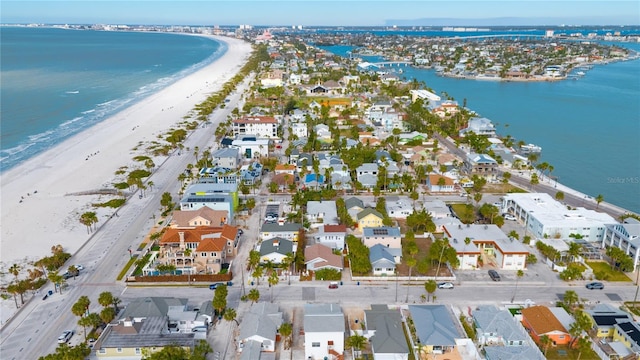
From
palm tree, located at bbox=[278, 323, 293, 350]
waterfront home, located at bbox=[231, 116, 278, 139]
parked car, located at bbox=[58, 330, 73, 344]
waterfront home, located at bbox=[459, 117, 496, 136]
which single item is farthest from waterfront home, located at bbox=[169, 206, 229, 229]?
waterfront home, located at bbox=[459, 117, 496, 136]

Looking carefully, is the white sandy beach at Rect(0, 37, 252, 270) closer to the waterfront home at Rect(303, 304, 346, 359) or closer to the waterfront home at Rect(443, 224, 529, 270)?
the waterfront home at Rect(303, 304, 346, 359)

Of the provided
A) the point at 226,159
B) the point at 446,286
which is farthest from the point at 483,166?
the point at 226,159

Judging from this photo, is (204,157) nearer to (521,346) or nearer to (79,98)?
(521,346)

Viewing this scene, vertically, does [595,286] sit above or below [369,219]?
below

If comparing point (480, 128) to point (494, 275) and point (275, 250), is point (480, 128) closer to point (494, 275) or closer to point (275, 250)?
point (494, 275)

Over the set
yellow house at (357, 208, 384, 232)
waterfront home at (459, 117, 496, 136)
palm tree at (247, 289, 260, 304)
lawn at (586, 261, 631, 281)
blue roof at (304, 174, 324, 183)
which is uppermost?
waterfront home at (459, 117, 496, 136)

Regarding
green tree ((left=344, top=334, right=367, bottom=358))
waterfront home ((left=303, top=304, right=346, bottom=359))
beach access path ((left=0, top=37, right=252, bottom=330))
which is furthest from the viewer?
beach access path ((left=0, top=37, right=252, bottom=330))

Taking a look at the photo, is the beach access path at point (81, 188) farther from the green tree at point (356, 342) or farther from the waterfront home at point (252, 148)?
the green tree at point (356, 342)
